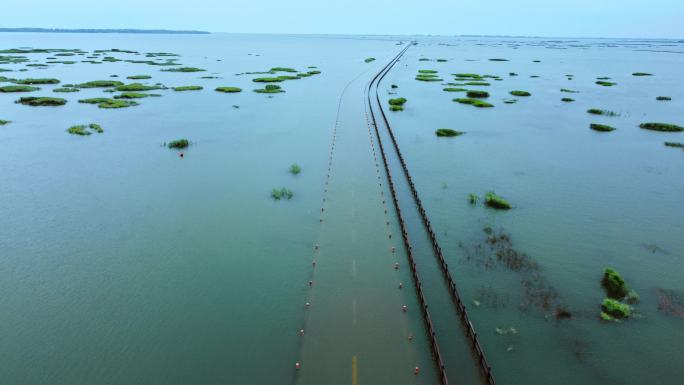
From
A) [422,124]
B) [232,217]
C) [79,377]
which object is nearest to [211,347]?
[79,377]

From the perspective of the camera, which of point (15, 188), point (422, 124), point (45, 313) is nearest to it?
point (45, 313)

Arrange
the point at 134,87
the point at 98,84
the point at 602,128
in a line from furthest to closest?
the point at 98,84 < the point at 134,87 < the point at 602,128

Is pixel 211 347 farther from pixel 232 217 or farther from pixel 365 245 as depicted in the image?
pixel 232 217

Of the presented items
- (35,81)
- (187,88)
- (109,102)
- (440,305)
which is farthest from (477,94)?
(35,81)

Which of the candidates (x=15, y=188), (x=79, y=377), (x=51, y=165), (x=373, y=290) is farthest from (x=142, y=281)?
(x=51, y=165)

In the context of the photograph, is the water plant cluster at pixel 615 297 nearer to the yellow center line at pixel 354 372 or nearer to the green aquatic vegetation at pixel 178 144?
the yellow center line at pixel 354 372

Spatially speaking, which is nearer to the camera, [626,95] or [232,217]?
[232,217]

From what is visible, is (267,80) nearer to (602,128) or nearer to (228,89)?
(228,89)

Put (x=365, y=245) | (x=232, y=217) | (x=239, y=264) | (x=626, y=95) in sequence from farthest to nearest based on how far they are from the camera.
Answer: (x=626, y=95) → (x=232, y=217) → (x=365, y=245) → (x=239, y=264)
